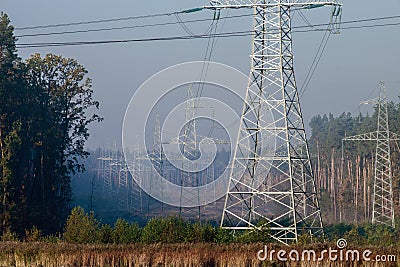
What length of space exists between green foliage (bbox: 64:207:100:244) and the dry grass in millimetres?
6591

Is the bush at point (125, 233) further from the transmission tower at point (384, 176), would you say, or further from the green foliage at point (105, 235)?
the transmission tower at point (384, 176)

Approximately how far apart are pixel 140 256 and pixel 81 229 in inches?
497

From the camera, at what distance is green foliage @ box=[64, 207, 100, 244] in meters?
34.1

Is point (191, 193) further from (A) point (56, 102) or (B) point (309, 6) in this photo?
(B) point (309, 6)

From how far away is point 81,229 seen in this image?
3566 cm

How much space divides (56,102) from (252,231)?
39.5 metres

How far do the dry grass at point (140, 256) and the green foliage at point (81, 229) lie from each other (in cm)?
659

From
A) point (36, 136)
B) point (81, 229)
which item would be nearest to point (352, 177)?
point (36, 136)

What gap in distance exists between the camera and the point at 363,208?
107 meters

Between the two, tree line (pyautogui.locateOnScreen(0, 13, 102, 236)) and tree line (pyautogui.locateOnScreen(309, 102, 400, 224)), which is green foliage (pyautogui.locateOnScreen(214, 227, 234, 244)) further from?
tree line (pyautogui.locateOnScreen(309, 102, 400, 224))

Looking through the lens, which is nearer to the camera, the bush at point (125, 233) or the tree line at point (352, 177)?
the bush at point (125, 233)

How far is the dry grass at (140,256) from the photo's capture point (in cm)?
2280

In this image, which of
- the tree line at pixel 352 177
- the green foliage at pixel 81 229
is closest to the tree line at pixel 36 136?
the green foliage at pixel 81 229

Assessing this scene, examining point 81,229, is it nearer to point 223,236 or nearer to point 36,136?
point 223,236
